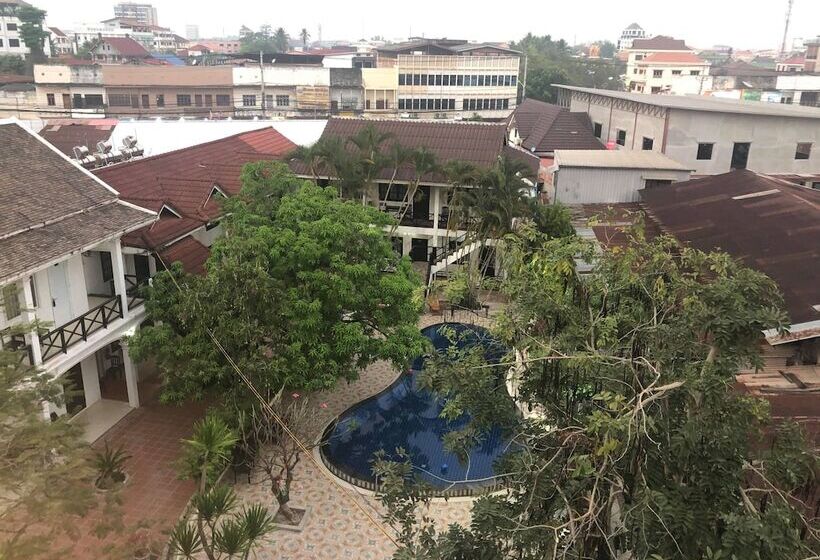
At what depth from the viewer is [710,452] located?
A: 270 inches

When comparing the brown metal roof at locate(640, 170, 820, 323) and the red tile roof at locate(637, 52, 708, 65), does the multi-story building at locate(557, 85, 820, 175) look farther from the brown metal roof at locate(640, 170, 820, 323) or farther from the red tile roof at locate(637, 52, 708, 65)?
the red tile roof at locate(637, 52, 708, 65)

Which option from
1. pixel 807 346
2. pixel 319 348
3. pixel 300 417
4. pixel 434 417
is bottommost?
pixel 434 417

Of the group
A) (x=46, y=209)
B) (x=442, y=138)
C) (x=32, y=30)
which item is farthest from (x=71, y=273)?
(x=32, y=30)

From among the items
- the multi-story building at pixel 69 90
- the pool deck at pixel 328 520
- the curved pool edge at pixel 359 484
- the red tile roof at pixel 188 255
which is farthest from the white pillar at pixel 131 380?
Answer: the multi-story building at pixel 69 90

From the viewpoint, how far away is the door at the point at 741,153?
31016 millimetres

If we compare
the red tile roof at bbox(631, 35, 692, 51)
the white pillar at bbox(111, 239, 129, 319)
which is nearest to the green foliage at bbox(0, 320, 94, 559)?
the white pillar at bbox(111, 239, 129, 319)

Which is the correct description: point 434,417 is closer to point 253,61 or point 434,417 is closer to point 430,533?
point 430,533

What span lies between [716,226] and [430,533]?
45.4 feet

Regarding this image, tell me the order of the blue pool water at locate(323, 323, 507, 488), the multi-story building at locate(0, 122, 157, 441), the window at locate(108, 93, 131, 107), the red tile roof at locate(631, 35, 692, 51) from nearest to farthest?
the multi-story building at locate(0, 122, 157, 441) → the blue pool water at locate(323, 323, 507, 488) → the window at locate(108, 93, 131, 107) → the red tile roof at locate(631, 35, 692, 51)

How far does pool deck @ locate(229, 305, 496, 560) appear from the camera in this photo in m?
12.5

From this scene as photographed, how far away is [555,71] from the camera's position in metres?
75.6

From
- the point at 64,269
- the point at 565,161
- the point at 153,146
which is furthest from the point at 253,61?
the point at 64,269

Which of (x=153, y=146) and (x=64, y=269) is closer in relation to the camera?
(x=64, y=269)

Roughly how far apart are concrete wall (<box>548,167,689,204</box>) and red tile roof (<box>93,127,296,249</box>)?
11.7m
